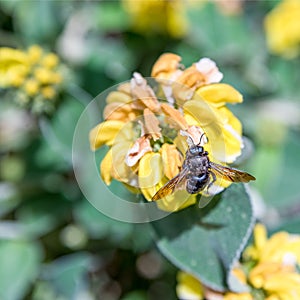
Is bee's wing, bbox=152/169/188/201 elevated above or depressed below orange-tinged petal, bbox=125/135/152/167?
below

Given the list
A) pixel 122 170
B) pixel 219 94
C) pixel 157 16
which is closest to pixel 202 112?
pixel 219 94

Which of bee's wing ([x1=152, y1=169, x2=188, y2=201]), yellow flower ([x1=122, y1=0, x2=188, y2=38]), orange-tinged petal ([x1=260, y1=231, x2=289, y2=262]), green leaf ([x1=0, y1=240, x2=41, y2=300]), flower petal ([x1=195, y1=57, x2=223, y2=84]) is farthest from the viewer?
yellow flower ([x1=122, y1=0, x2=188, y2=38])

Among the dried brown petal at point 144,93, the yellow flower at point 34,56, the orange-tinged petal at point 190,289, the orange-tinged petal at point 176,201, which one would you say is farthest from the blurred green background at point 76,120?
the dried brown petal at point 144,93

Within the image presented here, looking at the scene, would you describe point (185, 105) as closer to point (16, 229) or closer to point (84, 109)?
point (84, 109)

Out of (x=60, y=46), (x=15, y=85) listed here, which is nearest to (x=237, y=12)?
(x=60, y=46)

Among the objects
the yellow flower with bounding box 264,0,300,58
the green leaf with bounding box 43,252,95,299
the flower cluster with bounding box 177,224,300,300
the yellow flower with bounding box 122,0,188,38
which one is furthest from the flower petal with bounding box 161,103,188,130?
the yellow flower with bounding box 264,0,300,58

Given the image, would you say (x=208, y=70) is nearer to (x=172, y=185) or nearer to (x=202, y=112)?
(x=202, y=112)

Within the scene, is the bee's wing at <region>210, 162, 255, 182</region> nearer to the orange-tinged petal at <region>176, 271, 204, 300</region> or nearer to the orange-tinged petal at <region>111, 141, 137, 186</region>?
the orange-tinged petal at <region>111, 141, 137, 186</region>
